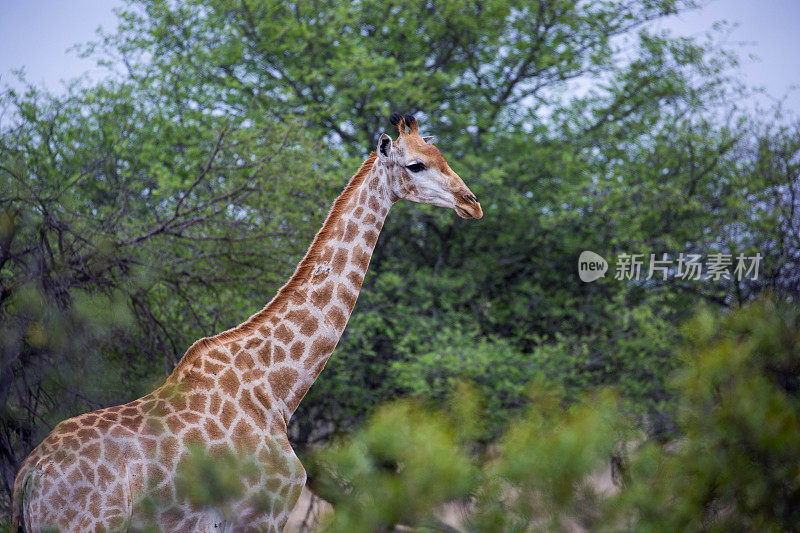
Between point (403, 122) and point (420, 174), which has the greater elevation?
point (403, 122)

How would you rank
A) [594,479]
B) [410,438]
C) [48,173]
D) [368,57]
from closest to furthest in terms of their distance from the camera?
[410,438] < [594,479] < [48,173] < [368,57]

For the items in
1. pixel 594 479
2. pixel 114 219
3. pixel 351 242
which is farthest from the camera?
pixel 114 219

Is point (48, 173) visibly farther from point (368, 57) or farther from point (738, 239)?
point (738, 239)

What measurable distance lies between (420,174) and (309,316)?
96 centimetres

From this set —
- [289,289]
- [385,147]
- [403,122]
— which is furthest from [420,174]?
[289,289]

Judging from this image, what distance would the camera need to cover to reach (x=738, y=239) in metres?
11.5

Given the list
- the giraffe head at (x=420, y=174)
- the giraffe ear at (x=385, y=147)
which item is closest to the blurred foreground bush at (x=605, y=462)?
the giraffe head at (x=420, y=174)

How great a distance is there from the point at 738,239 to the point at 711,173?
1.31 m

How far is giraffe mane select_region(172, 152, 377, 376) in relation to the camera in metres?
4.18

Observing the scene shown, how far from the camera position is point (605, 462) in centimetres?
214

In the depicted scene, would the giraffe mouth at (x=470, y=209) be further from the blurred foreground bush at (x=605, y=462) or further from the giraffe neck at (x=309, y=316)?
the blurred foreground bush at (x=605, y=462)

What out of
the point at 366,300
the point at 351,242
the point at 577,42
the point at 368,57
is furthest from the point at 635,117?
the point at 351,242

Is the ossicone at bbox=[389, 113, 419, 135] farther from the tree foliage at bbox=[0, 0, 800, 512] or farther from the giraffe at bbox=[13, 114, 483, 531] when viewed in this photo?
the tree foliage at bbox=[0, 0, 800, 512]

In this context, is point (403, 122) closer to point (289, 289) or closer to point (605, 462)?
point (289, 289)
